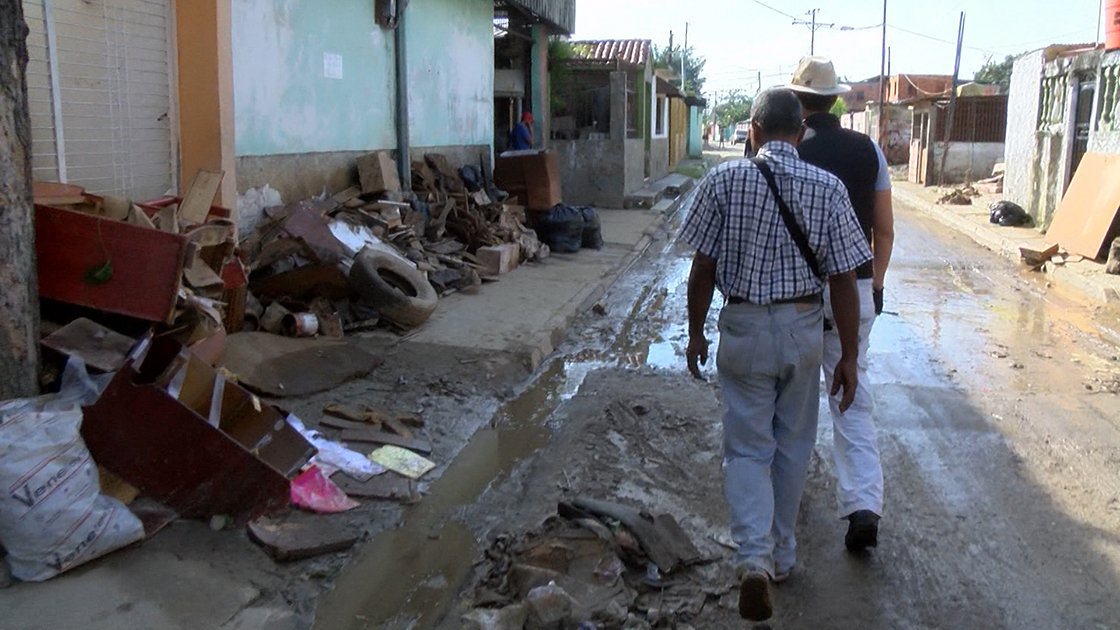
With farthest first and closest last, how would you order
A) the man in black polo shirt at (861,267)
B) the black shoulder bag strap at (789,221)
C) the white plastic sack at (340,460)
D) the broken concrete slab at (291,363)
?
the broken concrete slab at (291,363)
the white plastic sack at (340,460)
the man in black polo shirt at (861,267)
the black shoulder bag strap at (789,221)

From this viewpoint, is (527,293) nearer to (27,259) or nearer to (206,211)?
(206,211)

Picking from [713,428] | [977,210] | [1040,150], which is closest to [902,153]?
[977,210]

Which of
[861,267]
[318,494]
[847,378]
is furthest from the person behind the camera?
[318,494]

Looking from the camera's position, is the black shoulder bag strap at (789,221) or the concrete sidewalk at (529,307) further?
the concrete sidewalk at (529,307)

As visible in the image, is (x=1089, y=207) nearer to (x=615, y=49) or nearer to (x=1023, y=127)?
(x=1023, y=127)

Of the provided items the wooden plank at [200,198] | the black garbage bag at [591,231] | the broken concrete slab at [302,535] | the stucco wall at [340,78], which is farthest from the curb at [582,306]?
the broken concrete slab at [302,535]

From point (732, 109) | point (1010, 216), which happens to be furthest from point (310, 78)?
point (732, 109)

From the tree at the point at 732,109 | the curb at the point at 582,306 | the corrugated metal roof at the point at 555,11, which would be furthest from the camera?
the tree at the point at 732,109

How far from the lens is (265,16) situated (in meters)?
8.66

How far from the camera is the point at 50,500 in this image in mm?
3531

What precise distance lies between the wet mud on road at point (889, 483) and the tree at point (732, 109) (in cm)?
9088

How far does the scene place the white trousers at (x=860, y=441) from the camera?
4207 millimetres

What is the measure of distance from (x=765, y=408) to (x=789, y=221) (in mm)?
744

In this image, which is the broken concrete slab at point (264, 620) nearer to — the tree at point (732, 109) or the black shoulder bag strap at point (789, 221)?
the black shoulder bag strap at point (789, 221)
